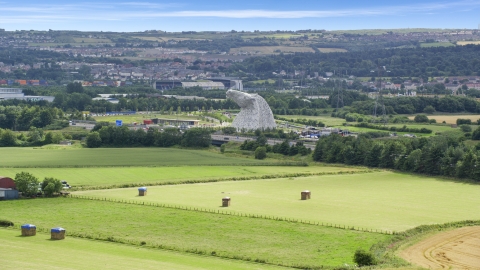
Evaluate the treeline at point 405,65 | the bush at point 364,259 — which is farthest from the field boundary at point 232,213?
the treeline at point 405,65

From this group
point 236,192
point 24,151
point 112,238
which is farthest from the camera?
point 24,151

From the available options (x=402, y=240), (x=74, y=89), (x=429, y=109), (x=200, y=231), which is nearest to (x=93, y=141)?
(x=200, y=231)

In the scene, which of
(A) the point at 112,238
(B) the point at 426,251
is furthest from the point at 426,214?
(A) the point at 112,238

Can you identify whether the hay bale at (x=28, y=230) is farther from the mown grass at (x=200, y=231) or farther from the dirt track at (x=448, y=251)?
the dirt track at (x=448, y=251)

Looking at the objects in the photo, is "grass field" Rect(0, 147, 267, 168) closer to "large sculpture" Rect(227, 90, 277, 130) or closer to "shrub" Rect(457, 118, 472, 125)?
"large sculpture" Rect(227, 90, 277, 130)

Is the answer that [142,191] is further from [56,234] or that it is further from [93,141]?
[93,141]

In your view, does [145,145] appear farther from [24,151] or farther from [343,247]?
[343,247]
